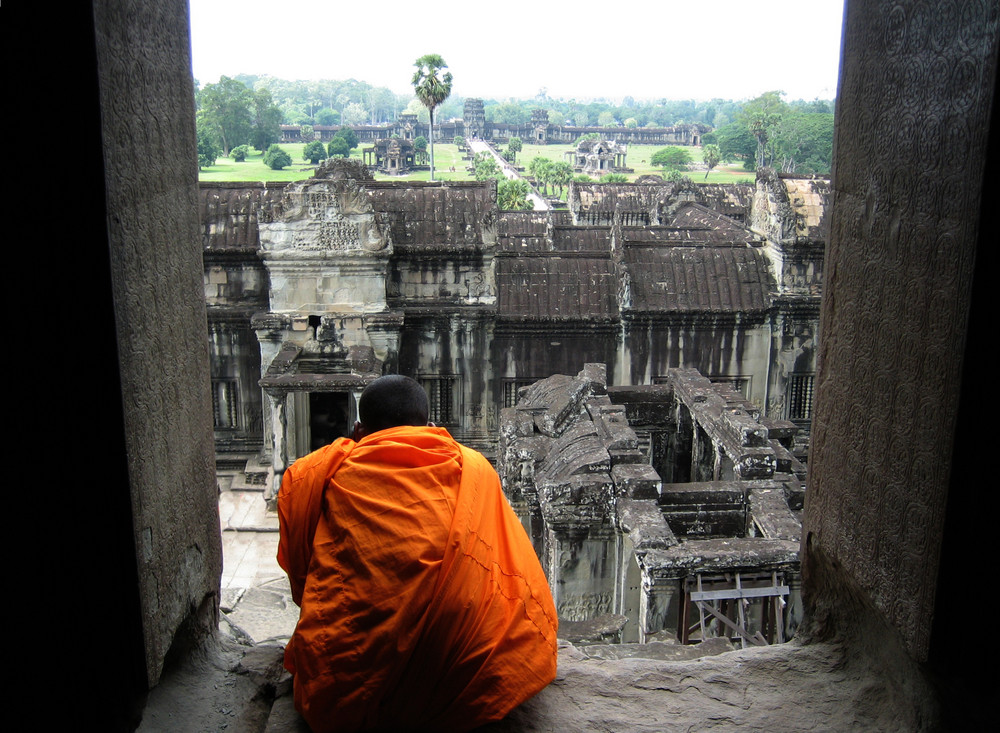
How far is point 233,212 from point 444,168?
210 ft

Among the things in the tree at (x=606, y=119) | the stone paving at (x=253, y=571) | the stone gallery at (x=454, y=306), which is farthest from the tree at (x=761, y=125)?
the tree at (x=606, y=119)

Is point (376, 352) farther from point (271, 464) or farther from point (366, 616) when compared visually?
point (366, 616)

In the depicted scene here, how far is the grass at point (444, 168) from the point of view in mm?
68125

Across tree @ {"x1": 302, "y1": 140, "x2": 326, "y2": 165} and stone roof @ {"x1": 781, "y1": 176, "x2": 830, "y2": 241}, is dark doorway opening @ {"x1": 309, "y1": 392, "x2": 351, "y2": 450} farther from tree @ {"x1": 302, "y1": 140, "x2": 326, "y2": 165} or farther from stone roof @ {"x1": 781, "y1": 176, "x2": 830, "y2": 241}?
tree @ {"x1": 302, "y1": 140, "x2": 326, "y2": 165}

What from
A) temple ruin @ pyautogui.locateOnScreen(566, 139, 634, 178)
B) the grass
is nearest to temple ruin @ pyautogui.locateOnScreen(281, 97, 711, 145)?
the grass

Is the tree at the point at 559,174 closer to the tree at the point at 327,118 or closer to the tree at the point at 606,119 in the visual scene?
the tree at the point at 327,118

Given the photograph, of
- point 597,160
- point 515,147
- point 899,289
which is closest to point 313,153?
point 515,147

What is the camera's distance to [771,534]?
6.30 meters

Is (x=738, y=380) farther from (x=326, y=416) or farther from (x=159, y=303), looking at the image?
(x=159, y=303)

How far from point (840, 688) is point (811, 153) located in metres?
77.7

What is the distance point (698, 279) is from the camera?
1291 centimetres

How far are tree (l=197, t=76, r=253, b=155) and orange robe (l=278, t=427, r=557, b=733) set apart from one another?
8290cm

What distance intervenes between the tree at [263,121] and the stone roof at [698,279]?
77858 mm

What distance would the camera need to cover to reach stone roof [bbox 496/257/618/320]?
→ 12516 mm
